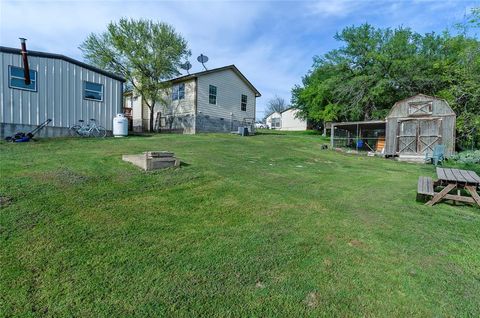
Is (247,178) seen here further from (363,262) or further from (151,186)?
(363,262)

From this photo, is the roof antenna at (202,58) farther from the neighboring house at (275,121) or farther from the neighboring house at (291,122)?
the neighboring house at (275,121)

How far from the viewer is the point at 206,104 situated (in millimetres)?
21531

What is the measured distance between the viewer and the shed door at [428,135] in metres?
14.6

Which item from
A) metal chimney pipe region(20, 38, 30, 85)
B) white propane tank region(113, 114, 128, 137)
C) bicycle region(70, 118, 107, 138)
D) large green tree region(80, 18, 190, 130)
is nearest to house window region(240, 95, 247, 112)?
large green tree region(80, 18, 190, 130)

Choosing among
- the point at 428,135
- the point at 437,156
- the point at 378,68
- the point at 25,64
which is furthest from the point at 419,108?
the point at 25,64

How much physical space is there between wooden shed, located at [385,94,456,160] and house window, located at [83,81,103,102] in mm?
16613

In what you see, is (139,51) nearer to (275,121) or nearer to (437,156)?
(437,156)

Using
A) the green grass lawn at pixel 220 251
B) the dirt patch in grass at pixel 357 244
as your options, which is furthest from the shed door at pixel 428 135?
the dirt patch in grass at pixel 357 244

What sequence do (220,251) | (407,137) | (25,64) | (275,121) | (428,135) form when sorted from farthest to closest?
(275,121), (407,137), (428,135), (25,64), (220,251)

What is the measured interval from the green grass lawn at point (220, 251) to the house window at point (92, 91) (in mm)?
9847

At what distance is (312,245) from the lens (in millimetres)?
3250

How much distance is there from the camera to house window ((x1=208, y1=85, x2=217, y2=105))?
21.8 meters

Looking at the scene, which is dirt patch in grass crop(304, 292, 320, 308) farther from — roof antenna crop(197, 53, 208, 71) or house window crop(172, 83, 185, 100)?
roof antenna crop(197, 53, 208, 71)

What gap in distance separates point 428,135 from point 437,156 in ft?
7.24
